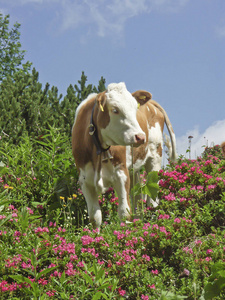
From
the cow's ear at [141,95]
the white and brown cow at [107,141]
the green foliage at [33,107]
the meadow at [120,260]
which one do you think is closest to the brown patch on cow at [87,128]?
the white and brown cow at [107,141]

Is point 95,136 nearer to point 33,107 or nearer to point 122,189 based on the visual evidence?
A: point 122,189

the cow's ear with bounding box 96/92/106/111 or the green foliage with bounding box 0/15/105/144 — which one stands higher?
the green foliage with bounding box 0/15/105/144

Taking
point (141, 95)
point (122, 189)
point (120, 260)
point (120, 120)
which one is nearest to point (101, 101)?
point (120, 120)

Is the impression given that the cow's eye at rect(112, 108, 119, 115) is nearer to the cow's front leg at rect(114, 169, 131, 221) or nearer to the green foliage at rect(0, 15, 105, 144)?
the cow's front leg at rect(114, 169, 131, 221)

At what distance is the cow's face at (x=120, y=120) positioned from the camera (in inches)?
174

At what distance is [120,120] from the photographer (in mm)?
4527

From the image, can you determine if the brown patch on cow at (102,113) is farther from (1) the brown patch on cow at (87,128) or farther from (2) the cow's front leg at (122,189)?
(2) the cow's front leg at (122,189)

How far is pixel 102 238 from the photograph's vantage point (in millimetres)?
3404

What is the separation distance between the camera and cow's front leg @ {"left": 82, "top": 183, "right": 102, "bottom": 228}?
4855 millimetres

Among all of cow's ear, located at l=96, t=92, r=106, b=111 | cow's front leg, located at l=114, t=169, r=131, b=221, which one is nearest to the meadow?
cow's front leg, located at l=114, t=169, r=131, b=221

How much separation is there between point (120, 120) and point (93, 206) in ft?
3.86

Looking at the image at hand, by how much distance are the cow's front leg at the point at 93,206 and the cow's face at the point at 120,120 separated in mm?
668

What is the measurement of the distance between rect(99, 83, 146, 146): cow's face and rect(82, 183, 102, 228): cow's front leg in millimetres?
668

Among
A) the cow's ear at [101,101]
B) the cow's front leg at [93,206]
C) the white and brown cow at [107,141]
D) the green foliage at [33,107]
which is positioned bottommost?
the cow's front leg at [93,206]
